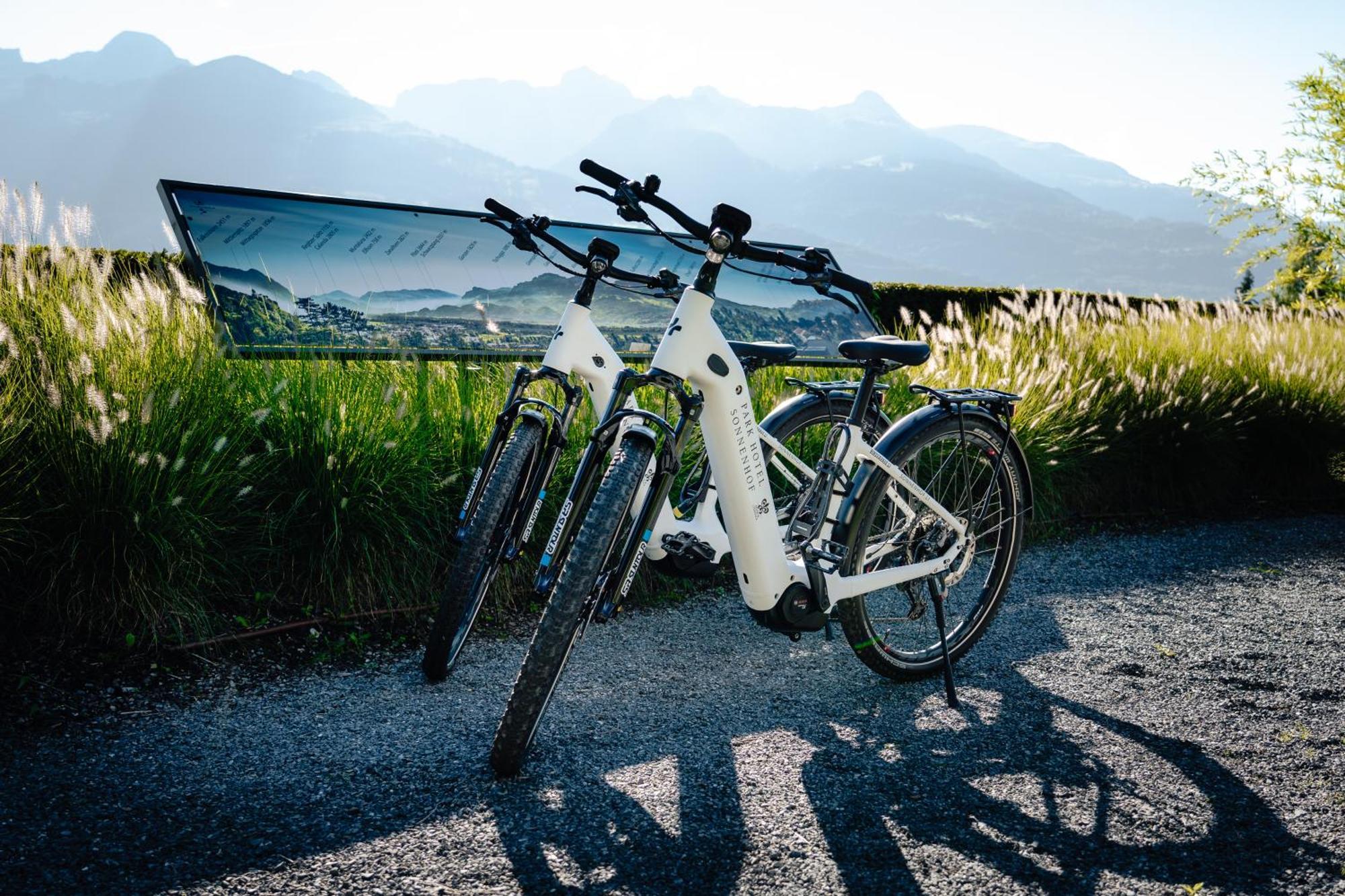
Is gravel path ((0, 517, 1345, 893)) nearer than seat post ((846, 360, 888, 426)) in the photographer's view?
Yes

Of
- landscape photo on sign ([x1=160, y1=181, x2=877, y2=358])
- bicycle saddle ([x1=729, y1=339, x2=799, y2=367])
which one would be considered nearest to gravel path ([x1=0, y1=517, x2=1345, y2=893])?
bicycle saddle ([x1=729, y1=339, x2=799, y2=367])

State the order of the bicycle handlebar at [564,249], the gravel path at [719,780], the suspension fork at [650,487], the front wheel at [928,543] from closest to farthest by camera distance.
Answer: the gravel path at [719,780] → the suspension fork at [650,487] → the bicycle handlebar at [564,249] → the front wheel at [928,543]

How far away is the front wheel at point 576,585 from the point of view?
2490mm

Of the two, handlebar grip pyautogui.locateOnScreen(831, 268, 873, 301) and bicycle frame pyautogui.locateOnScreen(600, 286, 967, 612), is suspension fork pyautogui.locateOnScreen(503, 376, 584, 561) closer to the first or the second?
bicycle frame pyautogui.locateOnScreen(600, 286, 967, 612)

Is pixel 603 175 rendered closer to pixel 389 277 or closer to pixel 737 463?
pixel 737 463

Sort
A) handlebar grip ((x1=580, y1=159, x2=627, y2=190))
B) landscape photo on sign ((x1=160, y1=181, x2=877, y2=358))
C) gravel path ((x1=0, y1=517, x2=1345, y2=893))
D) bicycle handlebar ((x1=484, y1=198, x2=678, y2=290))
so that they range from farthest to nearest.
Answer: landscape photo on sign ((x1=160, y1=181, x2=877, y2=358)) < bicycle handlebar ((x1=484, y1=198, x2=678, y2=290)) < handlebar grip ((x1=580, y1=159, x2=627, y2=190)) < gravel path ((x1=0, y1=517, x2=1345, y2=893))

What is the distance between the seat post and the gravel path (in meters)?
1.07

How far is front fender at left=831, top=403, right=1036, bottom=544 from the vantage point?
3.28 metres

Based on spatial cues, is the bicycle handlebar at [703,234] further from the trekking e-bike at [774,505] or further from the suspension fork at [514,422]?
the suspension fork at [514,422]

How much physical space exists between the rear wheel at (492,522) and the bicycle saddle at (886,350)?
1129 mm

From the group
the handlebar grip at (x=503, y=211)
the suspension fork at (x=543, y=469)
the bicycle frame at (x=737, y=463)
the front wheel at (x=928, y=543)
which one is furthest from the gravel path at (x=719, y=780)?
the handlebar grip at (x=503, y=211)

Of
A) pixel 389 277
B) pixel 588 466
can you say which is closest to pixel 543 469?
pixel 588 466

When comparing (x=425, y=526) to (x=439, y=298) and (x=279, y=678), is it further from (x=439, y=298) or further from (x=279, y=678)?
(x=439, y=298)

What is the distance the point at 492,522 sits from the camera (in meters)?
3.14
